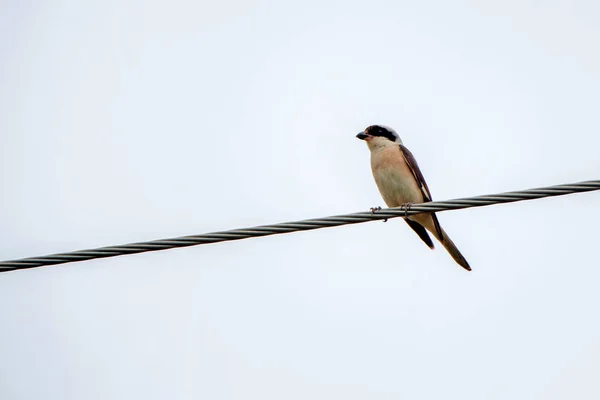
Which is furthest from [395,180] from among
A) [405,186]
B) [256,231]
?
[256,231]

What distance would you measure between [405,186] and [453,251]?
30.2 inches

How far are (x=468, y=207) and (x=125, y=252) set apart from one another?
1859 mm

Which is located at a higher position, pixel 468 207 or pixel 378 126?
pixel 378 126

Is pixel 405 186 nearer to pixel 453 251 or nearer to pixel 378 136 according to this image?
pixel 453 251

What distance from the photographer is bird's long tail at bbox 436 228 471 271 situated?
7582 mm

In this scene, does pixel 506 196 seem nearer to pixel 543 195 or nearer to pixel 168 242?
pixel 543 195

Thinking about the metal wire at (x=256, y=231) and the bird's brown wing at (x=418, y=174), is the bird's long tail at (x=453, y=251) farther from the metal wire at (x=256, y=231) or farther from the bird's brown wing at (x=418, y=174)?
the metal wire at (x=256, y=231)

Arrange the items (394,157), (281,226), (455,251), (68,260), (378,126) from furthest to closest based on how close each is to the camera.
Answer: (378,126)
(394,157)
(455,251)
(281,226)
(68,260)

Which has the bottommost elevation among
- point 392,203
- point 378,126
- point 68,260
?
point 68,260

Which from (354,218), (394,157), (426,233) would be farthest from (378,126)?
(354,218)

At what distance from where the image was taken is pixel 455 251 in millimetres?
7625

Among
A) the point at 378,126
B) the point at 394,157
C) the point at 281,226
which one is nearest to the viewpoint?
the point at 281,226

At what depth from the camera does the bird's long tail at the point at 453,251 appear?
7582mm

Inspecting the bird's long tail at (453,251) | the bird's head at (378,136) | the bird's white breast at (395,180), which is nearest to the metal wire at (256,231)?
the bird's long tail at (453,251)
